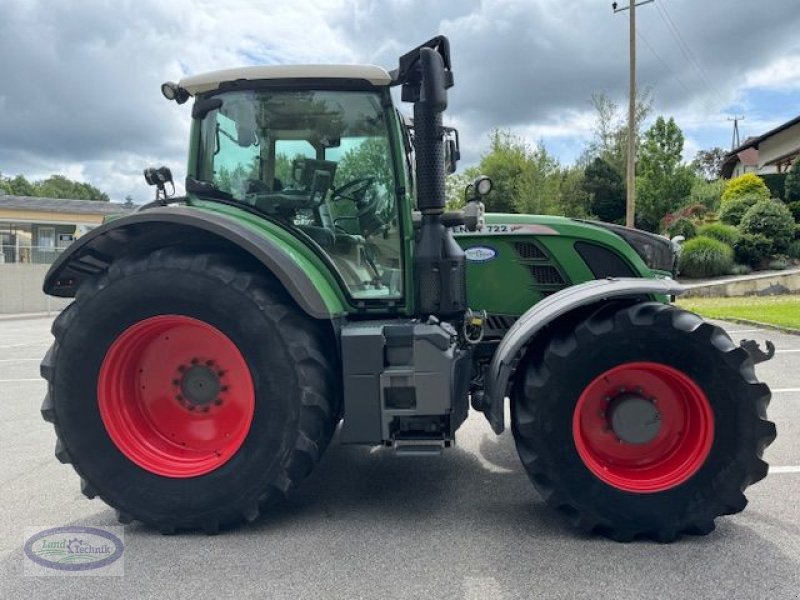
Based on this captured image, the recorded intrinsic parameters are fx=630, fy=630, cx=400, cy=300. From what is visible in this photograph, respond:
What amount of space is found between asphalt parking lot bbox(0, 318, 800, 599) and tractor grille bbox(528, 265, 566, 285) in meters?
1.27

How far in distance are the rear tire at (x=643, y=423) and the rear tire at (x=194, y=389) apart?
1.13m

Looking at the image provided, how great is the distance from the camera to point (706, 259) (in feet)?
64.7

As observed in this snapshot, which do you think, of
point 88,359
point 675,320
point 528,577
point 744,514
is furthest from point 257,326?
point 744,514

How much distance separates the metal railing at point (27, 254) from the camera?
74.6 ft

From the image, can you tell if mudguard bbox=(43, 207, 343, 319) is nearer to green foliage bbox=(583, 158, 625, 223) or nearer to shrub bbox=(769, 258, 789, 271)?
shrub bbox=(769, 258, 789, 271)

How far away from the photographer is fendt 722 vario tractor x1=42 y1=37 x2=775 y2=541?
3.11m

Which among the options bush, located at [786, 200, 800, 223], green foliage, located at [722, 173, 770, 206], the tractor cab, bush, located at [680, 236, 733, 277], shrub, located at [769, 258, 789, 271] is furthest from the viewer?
green foliage, located at [722, 173, 770, 206]

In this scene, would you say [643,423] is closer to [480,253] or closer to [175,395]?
[480,253]

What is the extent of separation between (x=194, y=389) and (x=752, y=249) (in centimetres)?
2110

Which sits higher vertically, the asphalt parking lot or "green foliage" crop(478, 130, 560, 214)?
"green foliage" crop(478, 130, 560, 214)

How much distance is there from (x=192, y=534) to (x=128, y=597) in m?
0.60

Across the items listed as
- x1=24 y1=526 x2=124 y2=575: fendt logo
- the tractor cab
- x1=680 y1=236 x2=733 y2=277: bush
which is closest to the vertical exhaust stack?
the tractor cab

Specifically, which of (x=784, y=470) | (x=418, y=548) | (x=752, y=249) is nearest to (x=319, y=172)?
(x=418, y=548)

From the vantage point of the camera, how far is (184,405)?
3.51 metres
